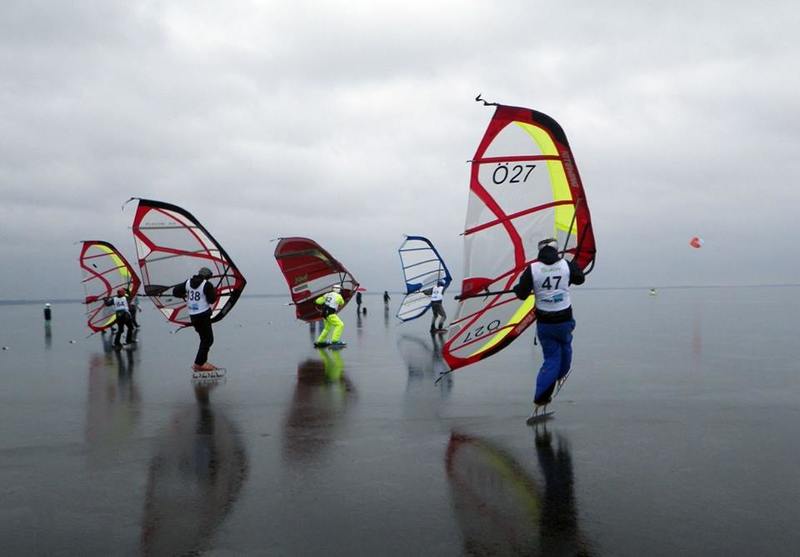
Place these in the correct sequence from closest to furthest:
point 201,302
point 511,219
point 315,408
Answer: point 315,408 < point 511,219 < point 201,302

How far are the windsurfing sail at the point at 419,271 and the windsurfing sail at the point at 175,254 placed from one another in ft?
33.1

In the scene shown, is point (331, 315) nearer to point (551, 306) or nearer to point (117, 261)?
point (117, 261)

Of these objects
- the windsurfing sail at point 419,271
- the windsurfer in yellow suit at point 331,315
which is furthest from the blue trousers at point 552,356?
the windsurfing sail at point 419,271

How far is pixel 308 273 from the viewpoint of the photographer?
19.8m

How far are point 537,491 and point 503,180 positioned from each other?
4.47 metres

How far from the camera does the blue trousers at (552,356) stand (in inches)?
259

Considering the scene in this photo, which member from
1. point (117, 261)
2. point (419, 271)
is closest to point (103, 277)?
point (117, 261)

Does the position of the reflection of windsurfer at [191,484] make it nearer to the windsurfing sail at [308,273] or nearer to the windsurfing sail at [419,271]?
the windsurfing sail at [308,273]

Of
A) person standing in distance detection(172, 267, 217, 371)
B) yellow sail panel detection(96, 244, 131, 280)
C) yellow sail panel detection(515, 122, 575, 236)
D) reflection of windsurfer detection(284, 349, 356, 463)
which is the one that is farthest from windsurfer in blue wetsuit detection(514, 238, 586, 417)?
yellow sail panel detection(96, 244, 131, 280)

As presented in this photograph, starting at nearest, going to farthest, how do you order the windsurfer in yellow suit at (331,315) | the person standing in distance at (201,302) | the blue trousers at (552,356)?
the blue trousers at (552,356) < the person standing in distance at (201,302) < the windsurfer in yellow suit at (331,315)

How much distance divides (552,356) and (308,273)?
45.3 ft

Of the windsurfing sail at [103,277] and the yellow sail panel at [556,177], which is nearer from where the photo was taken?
the yellow sail panel at [556,177]

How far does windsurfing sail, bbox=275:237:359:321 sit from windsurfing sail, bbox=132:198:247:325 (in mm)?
5094

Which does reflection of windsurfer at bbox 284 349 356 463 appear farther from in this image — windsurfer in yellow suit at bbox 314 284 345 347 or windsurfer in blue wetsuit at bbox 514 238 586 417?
windsurfer in yellow suit at bbox 314 284 345 347
